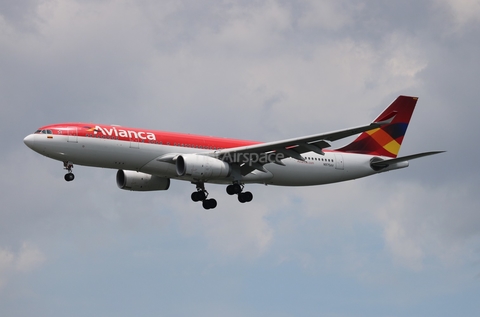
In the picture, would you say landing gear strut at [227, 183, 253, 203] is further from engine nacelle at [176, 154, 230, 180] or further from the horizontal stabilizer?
the horizontal stabilizer

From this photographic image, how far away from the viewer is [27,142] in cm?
5047

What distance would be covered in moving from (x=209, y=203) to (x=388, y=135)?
13.9 meters

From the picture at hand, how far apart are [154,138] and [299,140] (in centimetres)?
884

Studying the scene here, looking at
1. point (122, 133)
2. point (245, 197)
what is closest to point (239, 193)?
point (245, 197)

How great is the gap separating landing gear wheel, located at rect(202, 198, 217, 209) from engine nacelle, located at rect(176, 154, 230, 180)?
Answer: 210 inches

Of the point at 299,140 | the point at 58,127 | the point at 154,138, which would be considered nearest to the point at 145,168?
the point at 154,138

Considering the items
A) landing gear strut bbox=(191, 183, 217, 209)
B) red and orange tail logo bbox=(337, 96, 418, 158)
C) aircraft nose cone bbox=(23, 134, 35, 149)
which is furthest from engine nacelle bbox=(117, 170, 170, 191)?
red and orange tail logo bbox=(337, 96, 418, 158)

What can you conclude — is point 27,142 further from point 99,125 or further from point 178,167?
point 178,167

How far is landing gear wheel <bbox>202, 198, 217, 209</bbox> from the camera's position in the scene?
5719cm

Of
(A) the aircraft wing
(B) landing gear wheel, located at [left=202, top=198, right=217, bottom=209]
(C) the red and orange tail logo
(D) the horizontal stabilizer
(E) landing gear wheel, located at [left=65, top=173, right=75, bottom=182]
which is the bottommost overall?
(E) landing gear wheel, located at [left=65, top=173, right=75, bottom=182]

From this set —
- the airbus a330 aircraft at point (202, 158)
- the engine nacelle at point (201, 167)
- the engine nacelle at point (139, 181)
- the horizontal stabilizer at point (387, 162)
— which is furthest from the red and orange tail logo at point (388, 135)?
the engine nacelle at point (139, 181)

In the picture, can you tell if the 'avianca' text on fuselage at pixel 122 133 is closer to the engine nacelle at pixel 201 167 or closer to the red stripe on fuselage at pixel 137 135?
the red stripe on fuselage at pixel 137 135

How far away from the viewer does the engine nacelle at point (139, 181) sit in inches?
2253

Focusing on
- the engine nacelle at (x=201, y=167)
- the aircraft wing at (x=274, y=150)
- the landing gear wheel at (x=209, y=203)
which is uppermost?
the aircraft wing at (x=274, y=150)
